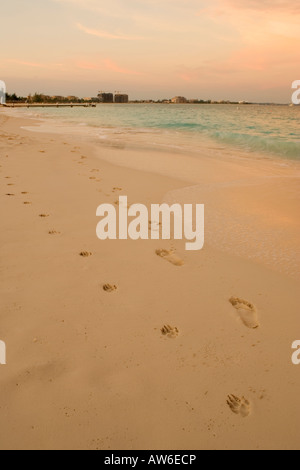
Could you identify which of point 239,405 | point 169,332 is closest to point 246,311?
point 169,332

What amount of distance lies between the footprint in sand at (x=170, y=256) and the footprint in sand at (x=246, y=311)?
100cm

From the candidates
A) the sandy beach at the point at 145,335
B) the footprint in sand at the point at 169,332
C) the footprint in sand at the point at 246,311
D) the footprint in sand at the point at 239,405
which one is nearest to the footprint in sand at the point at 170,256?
the sandy beach at the point at 145,335

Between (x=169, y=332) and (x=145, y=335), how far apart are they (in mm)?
244

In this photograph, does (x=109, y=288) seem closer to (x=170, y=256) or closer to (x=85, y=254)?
(x=85, y=254)

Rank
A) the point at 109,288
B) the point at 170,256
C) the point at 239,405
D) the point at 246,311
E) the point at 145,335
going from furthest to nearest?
the point at 170,256, the point at 109,288, the point at 246,311, the point at 145,335, the point at 239,405

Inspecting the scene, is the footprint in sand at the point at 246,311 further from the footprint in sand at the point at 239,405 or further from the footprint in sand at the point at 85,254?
the footprint in sand at the point at 85,254

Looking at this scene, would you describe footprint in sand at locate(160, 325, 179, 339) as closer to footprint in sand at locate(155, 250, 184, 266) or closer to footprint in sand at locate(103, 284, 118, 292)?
footprint in sand at locate(103, 284, 118, 292)

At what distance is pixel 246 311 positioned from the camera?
10.6ft

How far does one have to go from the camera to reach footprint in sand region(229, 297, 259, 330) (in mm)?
3045

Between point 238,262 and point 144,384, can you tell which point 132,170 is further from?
point 144,384

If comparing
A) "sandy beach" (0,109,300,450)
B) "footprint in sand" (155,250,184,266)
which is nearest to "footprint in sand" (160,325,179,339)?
"sandy beach" (0,109,300,450)

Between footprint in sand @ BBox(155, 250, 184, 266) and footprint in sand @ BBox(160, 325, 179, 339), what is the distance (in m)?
1.33

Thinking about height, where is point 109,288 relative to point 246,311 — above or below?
above

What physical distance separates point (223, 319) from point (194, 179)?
6612 mm
